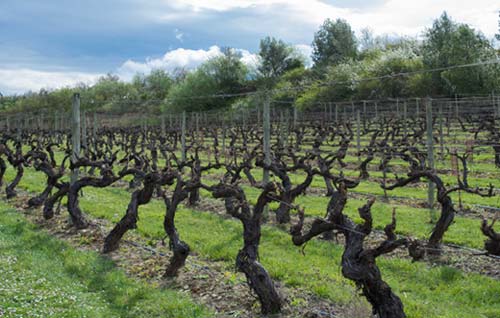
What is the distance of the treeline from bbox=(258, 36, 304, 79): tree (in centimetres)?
15

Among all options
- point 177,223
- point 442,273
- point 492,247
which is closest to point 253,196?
point 177,223

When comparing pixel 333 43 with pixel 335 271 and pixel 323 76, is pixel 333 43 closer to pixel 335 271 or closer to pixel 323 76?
pixel 323 76

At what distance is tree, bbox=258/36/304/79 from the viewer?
75250 millimetres

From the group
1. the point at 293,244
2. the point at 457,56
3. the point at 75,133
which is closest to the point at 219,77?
the point at 457,56

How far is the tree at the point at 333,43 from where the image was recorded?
73.4 meters

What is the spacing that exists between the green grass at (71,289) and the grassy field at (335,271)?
1.61 m

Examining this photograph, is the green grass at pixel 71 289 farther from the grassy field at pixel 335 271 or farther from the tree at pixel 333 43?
the tree at pixel 333 43

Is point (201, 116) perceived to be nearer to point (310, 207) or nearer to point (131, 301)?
point (310, 207)

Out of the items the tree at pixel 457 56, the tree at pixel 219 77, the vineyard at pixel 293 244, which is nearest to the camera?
the vineyard at pixel 293 244

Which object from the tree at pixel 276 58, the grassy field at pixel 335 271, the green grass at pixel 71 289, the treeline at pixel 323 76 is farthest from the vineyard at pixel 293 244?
the tree at pixel 276 58

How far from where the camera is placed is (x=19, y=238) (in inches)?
396

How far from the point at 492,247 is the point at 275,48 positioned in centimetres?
7150

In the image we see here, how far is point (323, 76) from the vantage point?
68.1m

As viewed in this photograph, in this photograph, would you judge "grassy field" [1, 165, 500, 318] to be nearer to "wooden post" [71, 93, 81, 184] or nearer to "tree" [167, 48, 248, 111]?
"wooden post" [71, 93, 81, 184]
